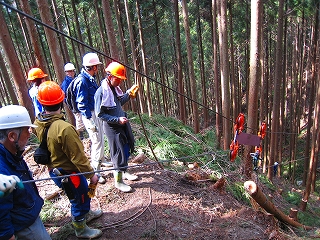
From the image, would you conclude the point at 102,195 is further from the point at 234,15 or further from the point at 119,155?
the point at 234,15

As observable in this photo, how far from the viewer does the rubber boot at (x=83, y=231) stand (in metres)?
2.96

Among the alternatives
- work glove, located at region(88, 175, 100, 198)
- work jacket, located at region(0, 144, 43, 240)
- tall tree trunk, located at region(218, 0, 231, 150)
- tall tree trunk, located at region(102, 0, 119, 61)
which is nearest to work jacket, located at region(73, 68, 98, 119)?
work glove, located at region(88, 175, 100, 198)

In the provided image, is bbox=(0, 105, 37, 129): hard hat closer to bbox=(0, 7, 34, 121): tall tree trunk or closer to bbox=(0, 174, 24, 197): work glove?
bbox=(0, 174, 24, 197): work glove

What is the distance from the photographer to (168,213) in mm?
3725

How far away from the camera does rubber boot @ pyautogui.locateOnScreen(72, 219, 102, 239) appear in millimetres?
2959

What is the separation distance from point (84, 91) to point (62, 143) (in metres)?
1.66

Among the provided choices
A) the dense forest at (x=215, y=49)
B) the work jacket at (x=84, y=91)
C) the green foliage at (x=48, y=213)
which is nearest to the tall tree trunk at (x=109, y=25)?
the dense forest at (x=215, y=49)

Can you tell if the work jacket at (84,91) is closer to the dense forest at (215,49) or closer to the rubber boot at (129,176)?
the dense forest at (215,49)

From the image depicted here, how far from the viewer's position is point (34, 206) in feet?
7.18

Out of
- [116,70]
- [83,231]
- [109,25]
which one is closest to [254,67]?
[116,70]

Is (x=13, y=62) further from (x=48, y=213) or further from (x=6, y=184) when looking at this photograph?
(x=6, y=184)

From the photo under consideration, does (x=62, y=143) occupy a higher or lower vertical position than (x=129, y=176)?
higher

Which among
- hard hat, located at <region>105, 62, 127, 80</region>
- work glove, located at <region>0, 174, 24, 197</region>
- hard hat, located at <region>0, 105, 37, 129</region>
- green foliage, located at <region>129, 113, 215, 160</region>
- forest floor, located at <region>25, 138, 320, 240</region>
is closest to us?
work glove, located at <region>0, 174, 24, 197</region>

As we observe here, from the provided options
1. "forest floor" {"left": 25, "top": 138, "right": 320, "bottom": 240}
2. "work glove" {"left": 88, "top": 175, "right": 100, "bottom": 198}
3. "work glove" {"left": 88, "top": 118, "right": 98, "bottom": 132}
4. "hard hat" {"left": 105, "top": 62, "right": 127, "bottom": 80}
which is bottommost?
"forest floor" {"left": 25, "top": 138, "right": 320, "bottom": 240}
